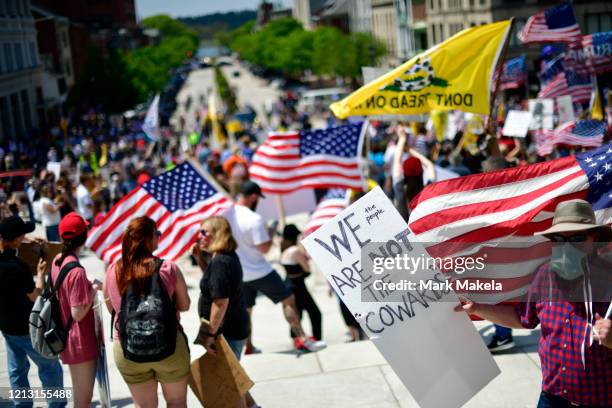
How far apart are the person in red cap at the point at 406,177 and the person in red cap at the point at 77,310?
3.18m

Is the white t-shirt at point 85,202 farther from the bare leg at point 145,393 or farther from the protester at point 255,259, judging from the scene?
the bare leg at point 145,393

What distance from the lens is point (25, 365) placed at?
613 centimetres

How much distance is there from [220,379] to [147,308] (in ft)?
2.88

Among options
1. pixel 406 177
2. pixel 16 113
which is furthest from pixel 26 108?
pixel 406 177

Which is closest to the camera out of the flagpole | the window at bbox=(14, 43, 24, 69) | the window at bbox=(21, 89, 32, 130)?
the flagpole

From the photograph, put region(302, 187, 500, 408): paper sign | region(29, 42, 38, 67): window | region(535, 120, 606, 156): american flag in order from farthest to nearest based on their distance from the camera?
region(29, 42, 38, 67): window, region(535, 120, 606, 156): american flag, region(302, 187, 500, 408): paper sign

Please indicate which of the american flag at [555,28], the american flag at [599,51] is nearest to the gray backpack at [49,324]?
the american flag at [555,28]

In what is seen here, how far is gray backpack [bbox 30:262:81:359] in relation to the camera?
5.42 metres

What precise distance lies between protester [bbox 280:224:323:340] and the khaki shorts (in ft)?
9.59

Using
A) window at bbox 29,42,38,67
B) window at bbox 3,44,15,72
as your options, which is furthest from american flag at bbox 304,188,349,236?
window at bbox 29,42,38,67

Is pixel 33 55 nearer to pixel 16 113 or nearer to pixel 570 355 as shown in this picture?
pixel 16 113

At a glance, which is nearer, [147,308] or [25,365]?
[147,308]

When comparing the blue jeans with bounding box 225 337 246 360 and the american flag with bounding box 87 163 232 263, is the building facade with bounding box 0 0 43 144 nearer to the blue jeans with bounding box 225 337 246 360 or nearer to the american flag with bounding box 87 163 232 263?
the american flag with bounding box 87 163 232 263

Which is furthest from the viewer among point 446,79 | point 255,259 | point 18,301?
point 446,79
